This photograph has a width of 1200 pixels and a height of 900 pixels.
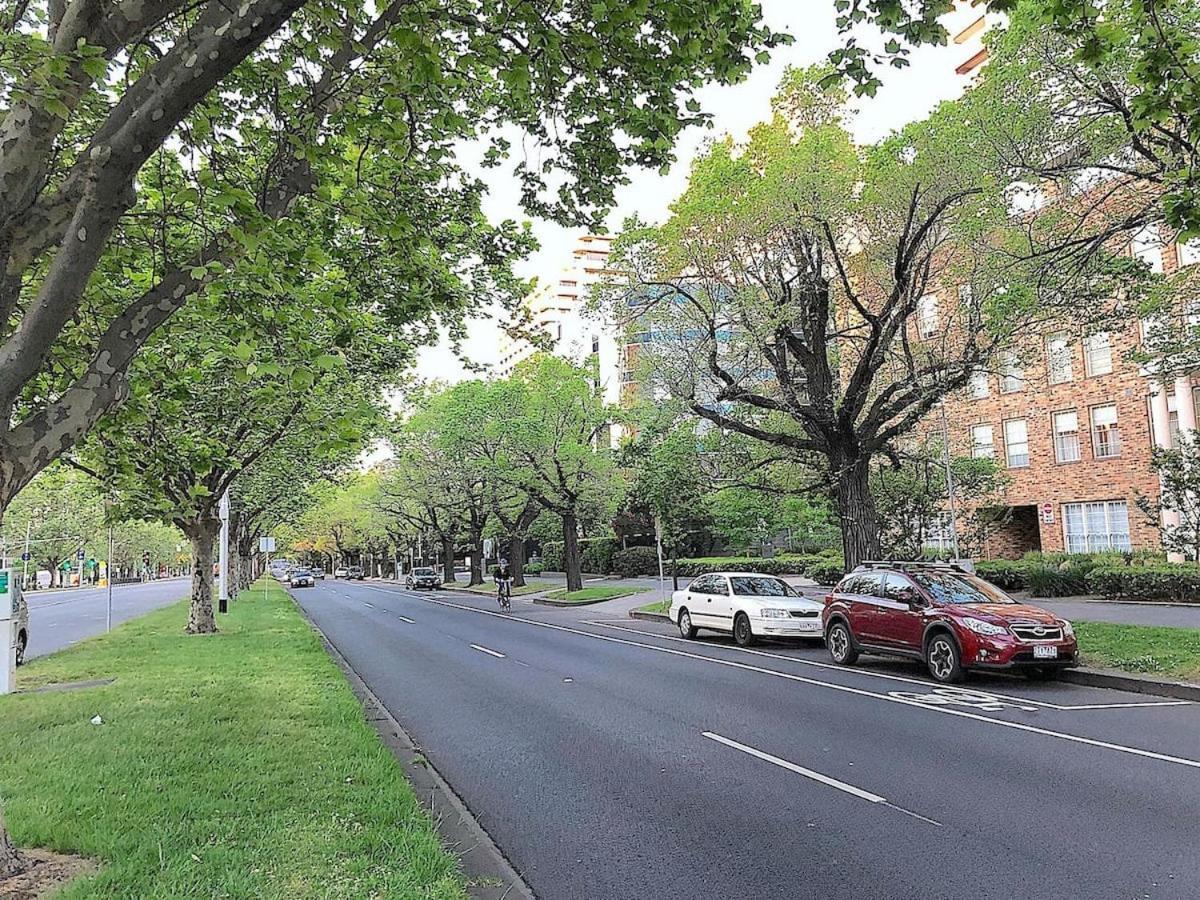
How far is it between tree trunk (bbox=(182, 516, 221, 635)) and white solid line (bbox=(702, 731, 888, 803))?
15.5 metres

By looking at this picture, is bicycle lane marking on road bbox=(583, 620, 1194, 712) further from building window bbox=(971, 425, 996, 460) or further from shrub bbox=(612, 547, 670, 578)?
shrub bbox=(612, 547, 670, 578)

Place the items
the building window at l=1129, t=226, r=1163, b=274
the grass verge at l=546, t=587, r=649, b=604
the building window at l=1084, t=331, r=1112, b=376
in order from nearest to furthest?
the building window at l=1129, t=226, r=1163, b=274 → the building window at l=1084, t=331, r=1112, b=376 → the grass verge at l=546, t=587, r=649, b=604

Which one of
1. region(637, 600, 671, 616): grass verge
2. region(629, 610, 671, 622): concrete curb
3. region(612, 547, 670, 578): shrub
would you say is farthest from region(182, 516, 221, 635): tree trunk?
region(612, 547, 670, 578): shrub

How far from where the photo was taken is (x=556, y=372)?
36.2 m

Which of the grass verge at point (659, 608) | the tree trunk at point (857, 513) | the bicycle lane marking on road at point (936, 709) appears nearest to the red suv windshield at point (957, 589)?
the bicycle lane marking on road at point (936, 709)

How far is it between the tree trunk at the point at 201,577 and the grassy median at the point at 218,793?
8.66 m

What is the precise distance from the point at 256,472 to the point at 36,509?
50.6 metres

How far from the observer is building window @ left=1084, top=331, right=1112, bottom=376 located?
33844 millimetres

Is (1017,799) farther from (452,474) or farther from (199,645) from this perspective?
(452,474)

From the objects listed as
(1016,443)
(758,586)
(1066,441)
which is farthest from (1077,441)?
(758,586)

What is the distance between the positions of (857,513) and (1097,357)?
70.4ft

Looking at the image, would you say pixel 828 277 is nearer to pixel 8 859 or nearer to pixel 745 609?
pixel 745 609

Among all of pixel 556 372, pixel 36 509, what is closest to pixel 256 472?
pixel 556 372

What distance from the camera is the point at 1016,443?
3781 cm
